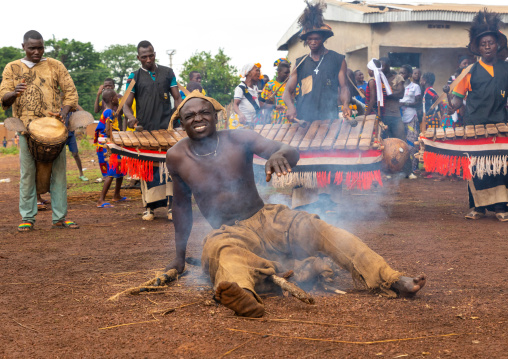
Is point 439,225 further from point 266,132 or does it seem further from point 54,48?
point 54,48

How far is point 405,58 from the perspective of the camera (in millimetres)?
17891

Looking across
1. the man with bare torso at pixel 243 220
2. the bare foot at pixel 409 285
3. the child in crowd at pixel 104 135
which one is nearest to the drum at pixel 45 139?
the child in crowd at pixel 104 135

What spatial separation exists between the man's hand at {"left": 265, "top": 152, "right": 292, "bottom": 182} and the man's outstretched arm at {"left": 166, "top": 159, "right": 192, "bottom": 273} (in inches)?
34.9

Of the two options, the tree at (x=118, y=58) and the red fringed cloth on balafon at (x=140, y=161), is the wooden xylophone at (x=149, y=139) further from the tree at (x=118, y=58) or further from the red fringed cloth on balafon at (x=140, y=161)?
the tree at (x=118, y=58)

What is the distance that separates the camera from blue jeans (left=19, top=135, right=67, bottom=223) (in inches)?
261

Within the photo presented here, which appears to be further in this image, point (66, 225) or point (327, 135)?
point (66, 225)

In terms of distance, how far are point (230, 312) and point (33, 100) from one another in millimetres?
4501

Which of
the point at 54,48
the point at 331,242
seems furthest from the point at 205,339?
the point at 54,48

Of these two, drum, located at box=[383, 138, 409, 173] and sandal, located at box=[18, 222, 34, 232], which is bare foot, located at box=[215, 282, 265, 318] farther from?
sandal, located at box=[18, 222, 34, 232]

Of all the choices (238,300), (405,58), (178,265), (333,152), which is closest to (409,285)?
(238,300)

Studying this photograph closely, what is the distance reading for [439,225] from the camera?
6078 mm

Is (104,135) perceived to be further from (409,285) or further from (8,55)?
(8,55)

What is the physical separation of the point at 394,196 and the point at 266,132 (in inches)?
121

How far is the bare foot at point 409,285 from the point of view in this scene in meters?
3.13
